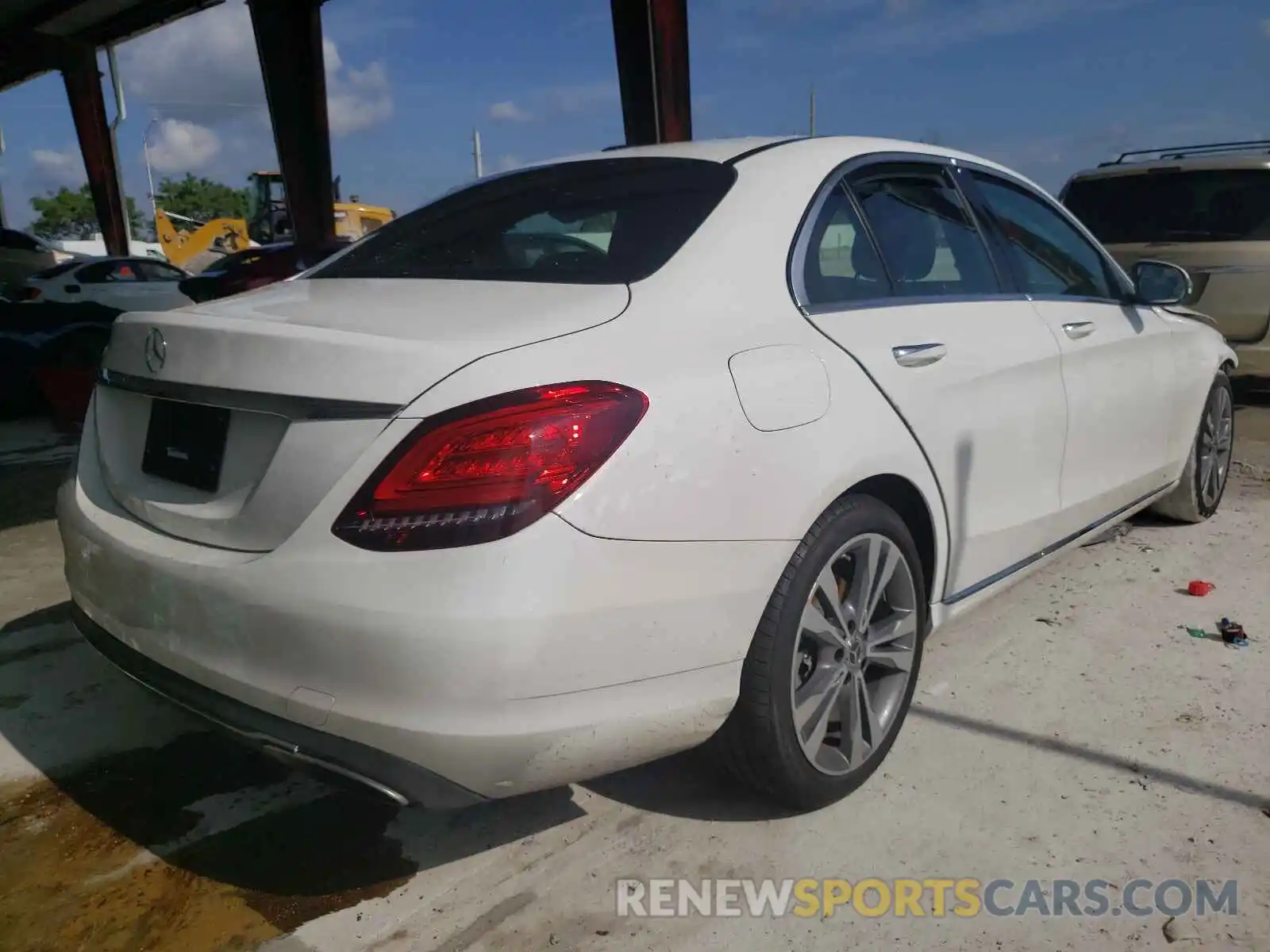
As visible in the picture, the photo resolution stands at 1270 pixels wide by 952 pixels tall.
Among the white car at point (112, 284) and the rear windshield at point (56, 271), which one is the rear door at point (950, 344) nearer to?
the white car at point (112, 284)

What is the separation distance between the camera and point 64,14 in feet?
60.1

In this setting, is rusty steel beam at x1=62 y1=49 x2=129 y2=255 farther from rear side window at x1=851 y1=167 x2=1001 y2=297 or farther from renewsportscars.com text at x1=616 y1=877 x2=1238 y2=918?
renewsportscars.com text at x1=616 y1=877 x2=1238 y2=918

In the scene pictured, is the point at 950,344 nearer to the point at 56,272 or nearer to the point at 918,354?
the point at 918,354

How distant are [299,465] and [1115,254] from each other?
663 centimetres

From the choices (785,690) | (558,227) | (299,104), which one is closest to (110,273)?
(299,104)

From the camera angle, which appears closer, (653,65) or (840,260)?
(840,260)

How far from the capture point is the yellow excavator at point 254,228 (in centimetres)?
2642

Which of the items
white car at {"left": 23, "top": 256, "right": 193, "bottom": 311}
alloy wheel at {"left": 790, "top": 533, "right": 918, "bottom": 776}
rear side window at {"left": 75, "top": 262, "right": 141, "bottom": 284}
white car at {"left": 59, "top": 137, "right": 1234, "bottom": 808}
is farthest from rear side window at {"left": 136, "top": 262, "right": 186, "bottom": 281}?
alloy wheel at {"left": 790, "top": 533, "right": 918, "bottom": 776}

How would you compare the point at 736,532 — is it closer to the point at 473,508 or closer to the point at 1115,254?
the point at 473,508

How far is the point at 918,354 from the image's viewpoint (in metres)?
2.59

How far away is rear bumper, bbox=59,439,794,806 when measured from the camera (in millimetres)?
1753

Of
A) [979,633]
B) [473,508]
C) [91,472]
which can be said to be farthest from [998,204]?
[91,472]

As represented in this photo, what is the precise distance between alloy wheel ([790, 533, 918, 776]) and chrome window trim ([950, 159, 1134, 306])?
126cm

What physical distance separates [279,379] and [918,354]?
152 cm
